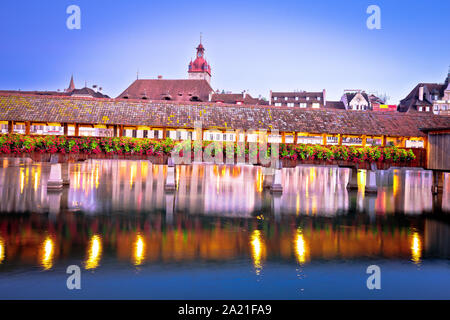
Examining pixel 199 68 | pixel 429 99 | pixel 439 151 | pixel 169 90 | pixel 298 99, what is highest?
pixel 199 68

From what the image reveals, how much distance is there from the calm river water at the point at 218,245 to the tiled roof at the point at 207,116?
630 cm

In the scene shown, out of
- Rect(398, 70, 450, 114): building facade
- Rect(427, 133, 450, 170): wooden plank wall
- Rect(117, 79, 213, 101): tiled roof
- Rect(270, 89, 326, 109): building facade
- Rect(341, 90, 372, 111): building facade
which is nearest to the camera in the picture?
Rect(427, 133, 450, 170): wooden plank wall

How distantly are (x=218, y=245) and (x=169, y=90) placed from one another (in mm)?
68227

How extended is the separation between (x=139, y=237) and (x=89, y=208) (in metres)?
6.51

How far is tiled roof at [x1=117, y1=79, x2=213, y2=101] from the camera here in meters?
77.0

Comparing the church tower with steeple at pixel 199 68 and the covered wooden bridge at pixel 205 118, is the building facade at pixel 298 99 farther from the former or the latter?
the covered wooden bridge at pixel 205 118

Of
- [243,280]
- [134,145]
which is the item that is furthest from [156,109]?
[243,280]

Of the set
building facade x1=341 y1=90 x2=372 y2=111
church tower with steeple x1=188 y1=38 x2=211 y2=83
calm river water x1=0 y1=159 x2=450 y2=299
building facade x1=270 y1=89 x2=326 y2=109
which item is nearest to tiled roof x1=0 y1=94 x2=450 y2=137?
calm river water x1=0 y1=159 x2=450 y2=299

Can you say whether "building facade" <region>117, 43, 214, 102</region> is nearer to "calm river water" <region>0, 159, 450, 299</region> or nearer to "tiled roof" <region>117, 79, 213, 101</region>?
"tiled roof" <region>117, 79, 213, 101</region>

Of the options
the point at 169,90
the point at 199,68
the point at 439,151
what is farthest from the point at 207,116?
the point at 199,68

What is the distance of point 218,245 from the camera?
13812 mm

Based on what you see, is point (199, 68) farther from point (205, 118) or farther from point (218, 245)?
point (218, 245)

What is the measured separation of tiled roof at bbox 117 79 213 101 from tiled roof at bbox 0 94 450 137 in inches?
1744
